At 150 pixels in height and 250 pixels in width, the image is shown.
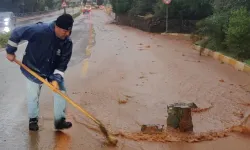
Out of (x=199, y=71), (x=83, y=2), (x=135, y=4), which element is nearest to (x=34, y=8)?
(x=135, y=4)

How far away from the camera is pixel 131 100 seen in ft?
25.9

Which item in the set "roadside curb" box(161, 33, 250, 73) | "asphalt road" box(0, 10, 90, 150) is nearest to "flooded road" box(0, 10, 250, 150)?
"asphalt road" box(0, 10, 90, 150)

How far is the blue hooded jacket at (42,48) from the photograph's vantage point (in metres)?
5.13

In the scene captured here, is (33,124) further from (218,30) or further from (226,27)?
(218,30)

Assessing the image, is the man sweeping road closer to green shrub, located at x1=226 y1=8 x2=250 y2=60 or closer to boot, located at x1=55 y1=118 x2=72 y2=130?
boot, located at x1=55 y1=118 x2=72 y2=130

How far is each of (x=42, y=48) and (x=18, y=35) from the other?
36 cm

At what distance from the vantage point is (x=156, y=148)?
529 cm

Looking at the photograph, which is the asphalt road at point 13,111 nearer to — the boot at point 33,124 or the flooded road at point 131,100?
the flooded road at point 131,100

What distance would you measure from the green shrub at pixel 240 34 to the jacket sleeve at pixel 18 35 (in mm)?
9295

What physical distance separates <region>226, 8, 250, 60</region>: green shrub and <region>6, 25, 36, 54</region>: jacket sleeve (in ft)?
30.5

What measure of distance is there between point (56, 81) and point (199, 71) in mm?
7166

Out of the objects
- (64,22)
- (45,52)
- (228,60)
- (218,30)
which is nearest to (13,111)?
(45,52)

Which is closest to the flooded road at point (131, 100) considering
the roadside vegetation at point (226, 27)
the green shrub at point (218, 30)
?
the roadside vegetation at point (226, 27)

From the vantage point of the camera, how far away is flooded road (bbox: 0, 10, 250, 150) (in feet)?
17.9
